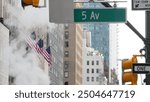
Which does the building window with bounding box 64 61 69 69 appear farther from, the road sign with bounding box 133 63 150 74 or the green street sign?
the road sign with bounding box 133 63 150 74

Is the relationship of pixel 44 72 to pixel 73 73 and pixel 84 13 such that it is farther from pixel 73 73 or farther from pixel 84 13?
pixel 84 13

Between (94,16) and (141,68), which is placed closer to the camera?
(141,68)

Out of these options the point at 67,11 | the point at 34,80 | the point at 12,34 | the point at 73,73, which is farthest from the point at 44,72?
the point at 67,11

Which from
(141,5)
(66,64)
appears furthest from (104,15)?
(66,64)

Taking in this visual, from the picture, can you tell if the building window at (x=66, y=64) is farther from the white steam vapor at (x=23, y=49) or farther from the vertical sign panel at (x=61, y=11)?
the vertical sign panel at (x=61, y=11)

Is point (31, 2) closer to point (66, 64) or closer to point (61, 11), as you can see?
point (61, 11)

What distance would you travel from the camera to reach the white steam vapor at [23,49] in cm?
11460

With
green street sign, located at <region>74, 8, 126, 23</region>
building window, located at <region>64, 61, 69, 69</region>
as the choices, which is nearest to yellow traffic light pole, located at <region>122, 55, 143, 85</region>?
green street sign, located at <region>74, 8, 126, 23</region>

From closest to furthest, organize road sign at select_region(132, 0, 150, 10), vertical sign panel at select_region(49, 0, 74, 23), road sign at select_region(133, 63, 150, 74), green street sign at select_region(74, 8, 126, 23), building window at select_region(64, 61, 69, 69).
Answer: road sign at select_region(132, 0, 150, 10)
road sign at select_region(133, 63, 150, 74)
green street sign at select_region(74, 8, 126, 23)
vertical sign panel at select_region(49, 0, 74, 23)
building window at select_region(64, 61, 69, 69)

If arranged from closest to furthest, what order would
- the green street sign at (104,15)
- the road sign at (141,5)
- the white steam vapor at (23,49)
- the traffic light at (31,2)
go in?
the traffic light at (31,2) < the road sign at (141,5) < the green street sign at (104,15) < the white steam vapor at (23,49)

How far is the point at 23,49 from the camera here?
12481cm

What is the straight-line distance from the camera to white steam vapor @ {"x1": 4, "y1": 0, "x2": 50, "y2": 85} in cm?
11460

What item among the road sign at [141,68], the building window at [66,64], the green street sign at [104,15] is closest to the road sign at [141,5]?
the green street sign at [104,15]

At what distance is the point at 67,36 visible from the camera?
173m
